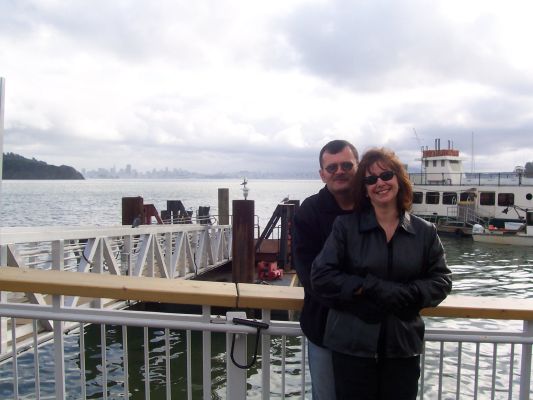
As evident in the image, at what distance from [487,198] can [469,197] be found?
3.96 ft

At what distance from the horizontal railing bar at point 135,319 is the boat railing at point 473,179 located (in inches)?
1197

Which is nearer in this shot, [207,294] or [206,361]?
[207,294]

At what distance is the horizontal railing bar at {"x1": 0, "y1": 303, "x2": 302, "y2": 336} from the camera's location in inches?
94.5

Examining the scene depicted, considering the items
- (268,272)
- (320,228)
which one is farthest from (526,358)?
(268,272)

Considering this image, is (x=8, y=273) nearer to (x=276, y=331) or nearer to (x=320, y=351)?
(x=276, y=331)

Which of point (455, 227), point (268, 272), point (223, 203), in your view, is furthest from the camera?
point (455, 227)

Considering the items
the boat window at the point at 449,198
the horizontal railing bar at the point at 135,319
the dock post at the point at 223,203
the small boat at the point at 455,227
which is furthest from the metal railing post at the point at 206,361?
the boat window at the point at 449,198

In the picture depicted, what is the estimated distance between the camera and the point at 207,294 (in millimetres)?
2336

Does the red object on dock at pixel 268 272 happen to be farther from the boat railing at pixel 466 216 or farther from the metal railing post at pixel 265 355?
the boat railing at pixel 466 216

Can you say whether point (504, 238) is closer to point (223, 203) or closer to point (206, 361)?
point (223, 203)

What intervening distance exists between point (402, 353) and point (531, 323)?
79 centimetres

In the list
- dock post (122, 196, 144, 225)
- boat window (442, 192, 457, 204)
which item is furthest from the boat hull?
dock post (122, 196, 144, 225)

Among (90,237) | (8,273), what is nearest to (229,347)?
(8,273)

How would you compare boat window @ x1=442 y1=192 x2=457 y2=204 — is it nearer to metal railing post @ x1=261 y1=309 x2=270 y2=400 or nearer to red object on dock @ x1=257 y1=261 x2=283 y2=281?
red object on dock @ x1=257 y1=261 x2=283 y2=281
